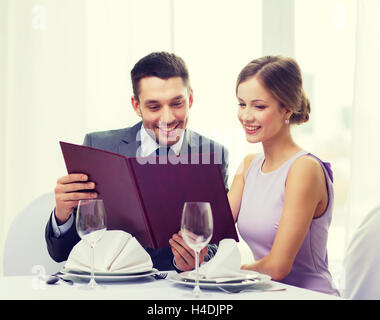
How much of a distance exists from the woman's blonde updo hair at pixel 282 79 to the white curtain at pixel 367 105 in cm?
91

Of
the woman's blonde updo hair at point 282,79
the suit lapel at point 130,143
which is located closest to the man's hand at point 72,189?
the suit lapel at point 130,143

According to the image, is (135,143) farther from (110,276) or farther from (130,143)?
(110,276)

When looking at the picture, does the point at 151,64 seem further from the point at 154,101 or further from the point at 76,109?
the point at 76,109

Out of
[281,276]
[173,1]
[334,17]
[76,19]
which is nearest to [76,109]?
[76,19]

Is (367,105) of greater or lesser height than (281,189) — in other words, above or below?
above

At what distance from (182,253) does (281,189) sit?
2.04 feet

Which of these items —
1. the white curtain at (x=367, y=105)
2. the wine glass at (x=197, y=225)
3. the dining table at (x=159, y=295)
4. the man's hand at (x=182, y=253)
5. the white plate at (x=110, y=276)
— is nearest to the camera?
the dining table at (x=159, y=295)

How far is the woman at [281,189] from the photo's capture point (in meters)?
1.83

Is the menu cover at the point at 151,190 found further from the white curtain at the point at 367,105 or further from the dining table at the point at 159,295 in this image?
the white curtain at the point at 367,105

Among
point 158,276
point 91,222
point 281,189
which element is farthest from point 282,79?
point 91,222

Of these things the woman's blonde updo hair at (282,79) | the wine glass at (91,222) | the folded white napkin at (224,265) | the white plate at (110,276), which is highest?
the woman's blonde updo hair at (282,79)

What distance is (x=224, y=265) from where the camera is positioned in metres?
1.32

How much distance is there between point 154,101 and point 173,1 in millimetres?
1157

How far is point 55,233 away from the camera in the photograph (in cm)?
182
